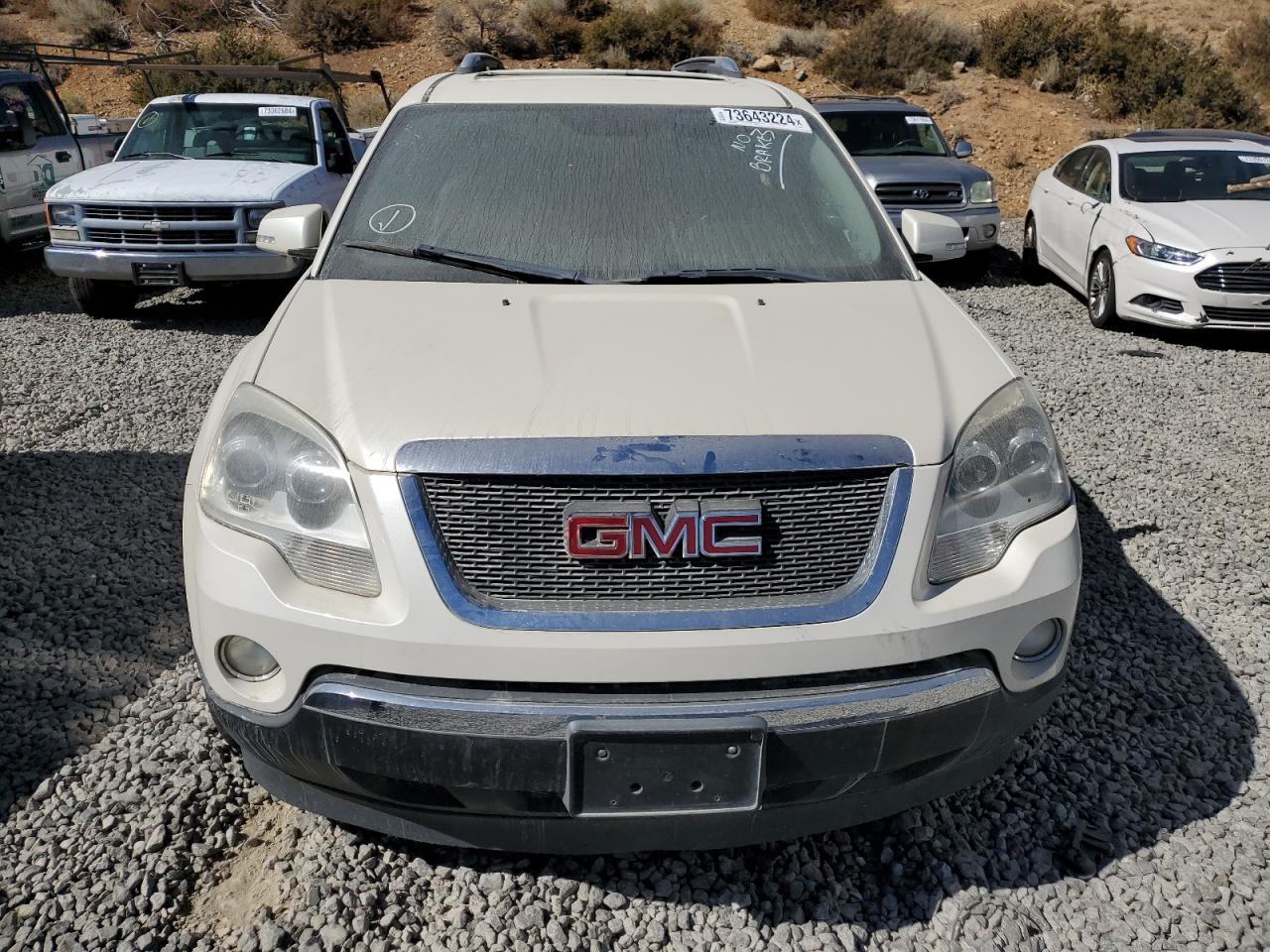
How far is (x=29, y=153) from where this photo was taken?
962cm

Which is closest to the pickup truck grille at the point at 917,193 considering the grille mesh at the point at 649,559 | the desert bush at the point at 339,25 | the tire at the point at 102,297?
the tire at the point at 102,297

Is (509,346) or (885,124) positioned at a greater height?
(509,346)

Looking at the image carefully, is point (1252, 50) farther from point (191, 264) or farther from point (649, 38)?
point (191, 264)

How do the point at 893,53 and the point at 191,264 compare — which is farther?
the point at 893,53

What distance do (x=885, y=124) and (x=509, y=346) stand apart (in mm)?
10052

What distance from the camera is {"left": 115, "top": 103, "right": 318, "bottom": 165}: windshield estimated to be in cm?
879

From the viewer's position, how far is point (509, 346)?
246 centimetres

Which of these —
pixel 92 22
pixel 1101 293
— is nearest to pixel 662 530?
pixel 1101 293

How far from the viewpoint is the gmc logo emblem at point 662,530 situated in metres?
2.03

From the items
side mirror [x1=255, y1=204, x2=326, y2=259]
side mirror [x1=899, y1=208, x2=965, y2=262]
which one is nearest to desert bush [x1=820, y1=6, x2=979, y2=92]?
side mirror [x1=899, y1=208, x2=965, y2=262]

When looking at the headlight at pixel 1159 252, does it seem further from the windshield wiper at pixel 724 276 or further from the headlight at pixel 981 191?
the windshield wiper at pixel 724 276

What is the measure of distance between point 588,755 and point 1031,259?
400 inches

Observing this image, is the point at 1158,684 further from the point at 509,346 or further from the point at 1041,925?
the point at 509,346

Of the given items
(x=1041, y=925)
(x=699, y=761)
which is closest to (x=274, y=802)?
(x=699, y=761)
